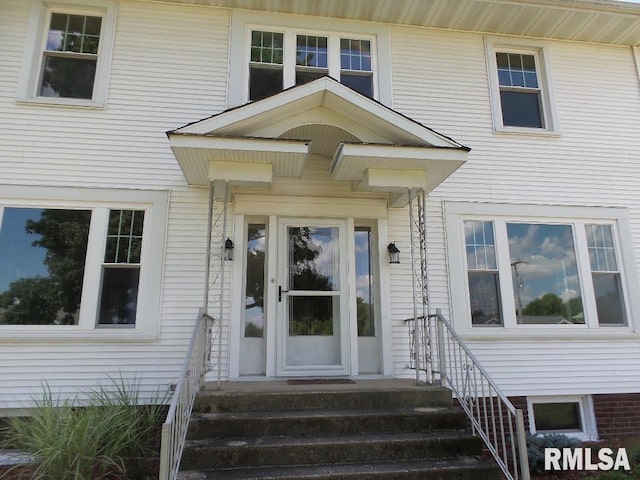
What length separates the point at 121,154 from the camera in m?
5.88

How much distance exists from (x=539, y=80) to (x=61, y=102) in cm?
709

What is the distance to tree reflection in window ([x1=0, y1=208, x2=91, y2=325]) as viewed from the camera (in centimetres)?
535

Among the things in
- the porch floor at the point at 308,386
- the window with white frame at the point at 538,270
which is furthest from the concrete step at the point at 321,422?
the window with white frame at the point at 538,270

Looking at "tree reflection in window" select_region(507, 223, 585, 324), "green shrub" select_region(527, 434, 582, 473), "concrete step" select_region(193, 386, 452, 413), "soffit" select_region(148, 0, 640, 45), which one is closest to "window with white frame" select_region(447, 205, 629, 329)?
"tree reflection in window" select_region(507, 223, 585, 324)

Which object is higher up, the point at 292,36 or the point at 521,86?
the point at 292,36

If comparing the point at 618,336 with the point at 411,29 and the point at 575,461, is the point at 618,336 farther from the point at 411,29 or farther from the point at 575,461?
the point at 411,29

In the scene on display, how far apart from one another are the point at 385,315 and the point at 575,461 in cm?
261

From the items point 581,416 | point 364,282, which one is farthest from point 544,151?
point 581,416

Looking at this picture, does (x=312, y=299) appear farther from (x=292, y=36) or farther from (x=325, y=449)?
(x=292, y=36)

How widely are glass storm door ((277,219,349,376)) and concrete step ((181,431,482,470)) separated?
1599mm

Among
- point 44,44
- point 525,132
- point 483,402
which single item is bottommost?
point 483,402

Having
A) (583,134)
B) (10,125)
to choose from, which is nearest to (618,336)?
(583,134)

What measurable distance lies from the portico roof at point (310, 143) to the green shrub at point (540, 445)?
10.4ft

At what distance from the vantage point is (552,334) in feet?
19.9
